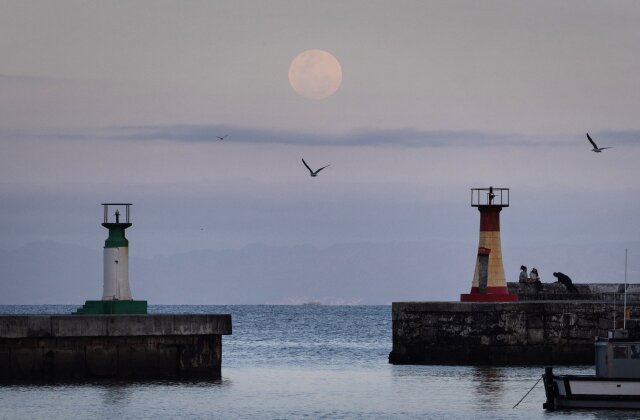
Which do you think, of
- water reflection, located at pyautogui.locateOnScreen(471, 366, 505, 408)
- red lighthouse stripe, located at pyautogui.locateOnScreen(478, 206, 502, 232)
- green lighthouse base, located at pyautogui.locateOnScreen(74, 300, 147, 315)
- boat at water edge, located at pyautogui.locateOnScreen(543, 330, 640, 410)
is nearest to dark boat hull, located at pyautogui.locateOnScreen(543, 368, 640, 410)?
boat at water edge, located at pyautogui.locateOnScreen(543, 330, 640, 410)

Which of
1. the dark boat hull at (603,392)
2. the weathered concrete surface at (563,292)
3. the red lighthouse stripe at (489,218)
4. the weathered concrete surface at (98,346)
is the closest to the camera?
the dark boat hull at (603,392)

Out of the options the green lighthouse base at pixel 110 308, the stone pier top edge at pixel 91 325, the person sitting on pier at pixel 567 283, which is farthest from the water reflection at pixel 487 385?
the person sitting on pier at pixel 567 283

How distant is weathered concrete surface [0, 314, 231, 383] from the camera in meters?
35.7

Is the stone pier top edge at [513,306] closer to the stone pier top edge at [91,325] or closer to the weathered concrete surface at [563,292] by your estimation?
the weathered concrete surface at [563,292]

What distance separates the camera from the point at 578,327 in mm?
47094

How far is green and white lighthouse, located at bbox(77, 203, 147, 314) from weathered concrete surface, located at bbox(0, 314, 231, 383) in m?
1.88

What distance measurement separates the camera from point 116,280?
38.8 m

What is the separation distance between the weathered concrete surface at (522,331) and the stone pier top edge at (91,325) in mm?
12800

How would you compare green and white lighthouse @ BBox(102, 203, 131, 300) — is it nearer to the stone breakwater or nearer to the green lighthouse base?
the green lighthouse base

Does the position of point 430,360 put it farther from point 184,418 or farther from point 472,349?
point 184,418

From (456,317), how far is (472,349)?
3.69ft

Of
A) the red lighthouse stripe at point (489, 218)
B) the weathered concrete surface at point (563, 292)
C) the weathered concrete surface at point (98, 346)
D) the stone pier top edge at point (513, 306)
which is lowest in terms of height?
the weathered concrete surface at point (98, 346)

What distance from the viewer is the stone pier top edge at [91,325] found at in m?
35.5

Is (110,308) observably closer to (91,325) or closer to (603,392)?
(91,325)
